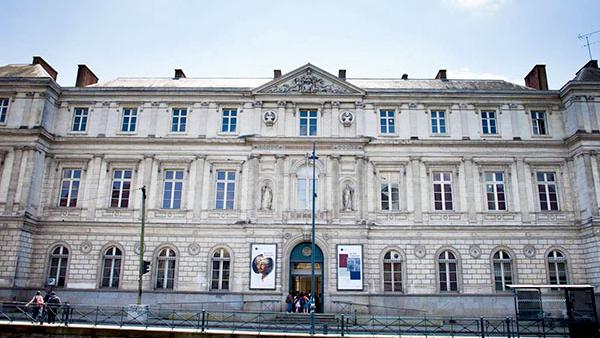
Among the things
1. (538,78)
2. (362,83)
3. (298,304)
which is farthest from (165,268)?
(538,78)

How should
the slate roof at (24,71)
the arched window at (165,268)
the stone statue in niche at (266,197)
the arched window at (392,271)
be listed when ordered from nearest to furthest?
1. the arched window at (392,271)
2. the arched window at (165,268)
3. the stone statue in niche at (266,197)
4. the slate roof at (24,71)

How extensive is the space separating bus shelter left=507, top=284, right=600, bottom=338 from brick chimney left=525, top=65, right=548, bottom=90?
60.1 feet

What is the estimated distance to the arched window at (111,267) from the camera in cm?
2928

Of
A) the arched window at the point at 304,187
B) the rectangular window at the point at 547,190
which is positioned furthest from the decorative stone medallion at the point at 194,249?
the rectangular window at the point at 547,190

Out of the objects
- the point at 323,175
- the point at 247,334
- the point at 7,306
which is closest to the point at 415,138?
the point at 323,175

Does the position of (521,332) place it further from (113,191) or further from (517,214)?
(113,191)

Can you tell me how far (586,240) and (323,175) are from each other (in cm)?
1603

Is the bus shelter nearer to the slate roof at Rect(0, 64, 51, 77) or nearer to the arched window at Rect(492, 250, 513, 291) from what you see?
the arched window at Rect(492, 250, 513, 291)

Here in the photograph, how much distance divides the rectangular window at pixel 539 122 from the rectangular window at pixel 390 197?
9.86m

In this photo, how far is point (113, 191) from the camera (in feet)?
101

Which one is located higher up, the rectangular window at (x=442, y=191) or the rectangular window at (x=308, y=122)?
the rectangular window at (x=308, y=122)

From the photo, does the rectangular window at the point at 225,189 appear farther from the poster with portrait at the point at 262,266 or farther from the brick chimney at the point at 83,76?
the brick chimney at the point at 83,76

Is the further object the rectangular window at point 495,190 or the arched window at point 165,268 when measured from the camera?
the rectangular window at point 495,190

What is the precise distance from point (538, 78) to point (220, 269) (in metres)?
25.2
